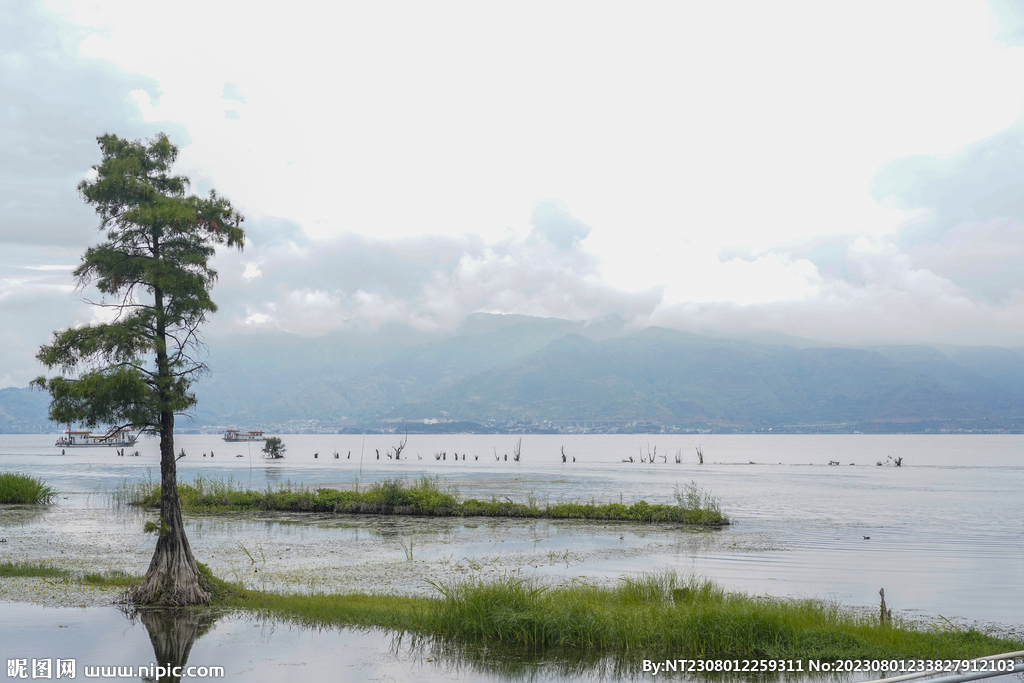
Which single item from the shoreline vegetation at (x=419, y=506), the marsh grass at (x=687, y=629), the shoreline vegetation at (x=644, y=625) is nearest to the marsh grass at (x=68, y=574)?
the shoreline vegetation at (x=644, y=625)

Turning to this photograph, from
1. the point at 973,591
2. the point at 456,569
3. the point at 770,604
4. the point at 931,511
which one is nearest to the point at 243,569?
the point at 456,569

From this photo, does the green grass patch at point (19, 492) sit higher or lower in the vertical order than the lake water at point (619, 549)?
higher

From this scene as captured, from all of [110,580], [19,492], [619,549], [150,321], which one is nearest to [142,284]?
[150,321]

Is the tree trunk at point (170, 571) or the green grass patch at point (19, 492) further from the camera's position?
the green grass patch at point (19, 492)

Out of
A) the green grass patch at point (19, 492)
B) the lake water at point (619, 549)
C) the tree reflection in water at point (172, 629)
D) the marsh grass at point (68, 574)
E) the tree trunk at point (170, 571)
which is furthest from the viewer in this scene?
the green grass patch at point (19, 492)

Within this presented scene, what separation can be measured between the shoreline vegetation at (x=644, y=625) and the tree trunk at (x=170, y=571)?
2.17ft

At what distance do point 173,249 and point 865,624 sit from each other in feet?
57.0

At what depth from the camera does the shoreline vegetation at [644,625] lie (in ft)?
43.1

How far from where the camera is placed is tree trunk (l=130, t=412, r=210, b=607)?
53.6 feet

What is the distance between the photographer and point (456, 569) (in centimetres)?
2372

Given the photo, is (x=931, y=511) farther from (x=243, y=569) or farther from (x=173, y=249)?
(x=173, y=249)

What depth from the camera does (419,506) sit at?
137 feet

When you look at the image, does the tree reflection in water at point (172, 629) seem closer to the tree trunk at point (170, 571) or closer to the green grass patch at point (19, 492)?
the tree trunk at point (170, 571)

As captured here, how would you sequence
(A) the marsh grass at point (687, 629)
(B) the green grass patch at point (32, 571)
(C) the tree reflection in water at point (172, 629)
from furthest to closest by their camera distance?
1. (B) the green grass patch at point (32, 571)
2. (A) the marsh grass at point (687, 629)
3. (C) the tree reflection in water at point (172, 629)
